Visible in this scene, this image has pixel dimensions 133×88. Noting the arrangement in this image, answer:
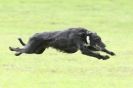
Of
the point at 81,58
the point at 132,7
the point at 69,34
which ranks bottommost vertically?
the point at 132,7

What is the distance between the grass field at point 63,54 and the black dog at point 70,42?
108 inches

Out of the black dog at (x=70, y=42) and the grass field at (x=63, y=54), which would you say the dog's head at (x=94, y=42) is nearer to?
the black dog at (x=70, y=42)

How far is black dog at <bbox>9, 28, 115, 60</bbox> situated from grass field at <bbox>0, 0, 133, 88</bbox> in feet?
8.96

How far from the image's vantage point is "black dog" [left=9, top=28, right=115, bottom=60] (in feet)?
41.0

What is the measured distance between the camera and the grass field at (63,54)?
56.7 ft

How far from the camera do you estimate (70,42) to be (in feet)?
42.0

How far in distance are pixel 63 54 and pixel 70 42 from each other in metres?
10.4

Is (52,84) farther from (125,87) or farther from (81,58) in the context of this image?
(81,58)

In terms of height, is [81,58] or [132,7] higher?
[81,58]

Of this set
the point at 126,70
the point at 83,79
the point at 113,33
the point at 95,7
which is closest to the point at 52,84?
the point at 83,79

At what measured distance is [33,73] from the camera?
60.6 feet

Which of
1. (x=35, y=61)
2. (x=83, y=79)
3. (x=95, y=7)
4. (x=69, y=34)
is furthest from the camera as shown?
(x=95, y=7)

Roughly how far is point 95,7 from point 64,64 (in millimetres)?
23987

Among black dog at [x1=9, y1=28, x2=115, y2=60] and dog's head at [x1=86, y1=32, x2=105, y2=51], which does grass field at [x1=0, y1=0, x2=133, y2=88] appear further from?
dog's head at [x1=86, y1=32, x2=105, y2=51]
